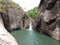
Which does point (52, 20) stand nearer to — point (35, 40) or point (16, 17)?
point (35, 40)

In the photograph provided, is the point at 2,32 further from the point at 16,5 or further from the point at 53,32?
the point at 16,5

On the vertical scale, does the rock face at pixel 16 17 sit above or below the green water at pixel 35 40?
above

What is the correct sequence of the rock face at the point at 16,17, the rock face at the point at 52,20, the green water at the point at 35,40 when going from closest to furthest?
the green water at the point at 35,40 < the rock face at the point at 52,20 < the rock face at the point at 16,17

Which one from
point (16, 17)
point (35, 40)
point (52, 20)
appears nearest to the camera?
point (35, 40)

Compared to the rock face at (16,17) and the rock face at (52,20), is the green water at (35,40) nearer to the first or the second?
the rock face at (52,20)

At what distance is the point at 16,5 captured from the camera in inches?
1405

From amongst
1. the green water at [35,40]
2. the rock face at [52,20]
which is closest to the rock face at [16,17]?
the rock face at [52,20]

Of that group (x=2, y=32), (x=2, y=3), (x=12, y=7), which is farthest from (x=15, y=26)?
(x=2, y=32)

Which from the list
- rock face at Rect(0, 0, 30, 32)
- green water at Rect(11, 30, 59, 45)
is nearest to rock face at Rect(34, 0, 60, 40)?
green water at Rect(11, 30, 59, 45)

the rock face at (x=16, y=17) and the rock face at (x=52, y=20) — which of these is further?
the rock face at (x=16, y=17)

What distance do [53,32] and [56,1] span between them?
396cm

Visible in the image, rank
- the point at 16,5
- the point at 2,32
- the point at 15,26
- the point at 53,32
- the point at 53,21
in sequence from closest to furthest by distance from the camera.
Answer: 1. the point at 2,32
2. the point at 53,32
3. the point at 53,21
4. the point at 15,26
5. the point at 16,5

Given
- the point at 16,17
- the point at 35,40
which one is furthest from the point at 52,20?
the point at 16,17

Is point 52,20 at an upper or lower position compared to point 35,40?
upper
